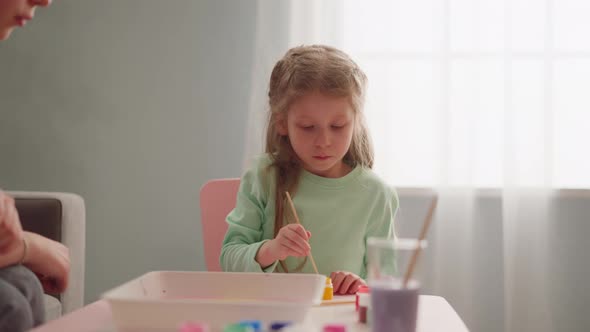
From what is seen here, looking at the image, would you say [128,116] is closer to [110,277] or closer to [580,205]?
[110,277]

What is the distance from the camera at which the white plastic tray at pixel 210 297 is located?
0.79 meters

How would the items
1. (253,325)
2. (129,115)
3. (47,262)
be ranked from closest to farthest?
(253,325), (47,262), (129,115)

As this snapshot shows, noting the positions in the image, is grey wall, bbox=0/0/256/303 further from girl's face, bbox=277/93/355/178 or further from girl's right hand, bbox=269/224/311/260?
girl's right hand, bbox=269/224/311/260

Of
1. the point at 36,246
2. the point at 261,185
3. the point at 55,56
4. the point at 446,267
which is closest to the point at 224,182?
the point at 261,185

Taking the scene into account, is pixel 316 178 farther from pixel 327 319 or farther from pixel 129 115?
pixel 129 115

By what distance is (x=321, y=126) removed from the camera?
140cm

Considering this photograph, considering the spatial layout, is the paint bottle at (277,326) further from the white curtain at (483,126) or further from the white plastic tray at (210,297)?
the white curtain at (483,126)

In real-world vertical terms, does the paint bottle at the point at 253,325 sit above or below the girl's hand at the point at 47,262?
below

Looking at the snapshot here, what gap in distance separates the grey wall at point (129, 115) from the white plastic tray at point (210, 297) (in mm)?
1626

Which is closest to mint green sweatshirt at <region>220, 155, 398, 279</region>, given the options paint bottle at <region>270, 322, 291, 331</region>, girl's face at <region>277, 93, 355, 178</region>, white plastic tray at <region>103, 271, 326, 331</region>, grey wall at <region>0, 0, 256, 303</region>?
girl's face at <region>277, 93, 355, 178</region>

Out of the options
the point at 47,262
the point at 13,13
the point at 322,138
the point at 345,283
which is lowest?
the point at 345,283

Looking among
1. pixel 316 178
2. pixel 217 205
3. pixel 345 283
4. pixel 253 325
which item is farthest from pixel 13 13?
pixel 217 205

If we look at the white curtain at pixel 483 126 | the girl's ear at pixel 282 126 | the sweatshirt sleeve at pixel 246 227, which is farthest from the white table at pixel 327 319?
the white curtain at pixel 483 126

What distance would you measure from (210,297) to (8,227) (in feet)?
1.05
